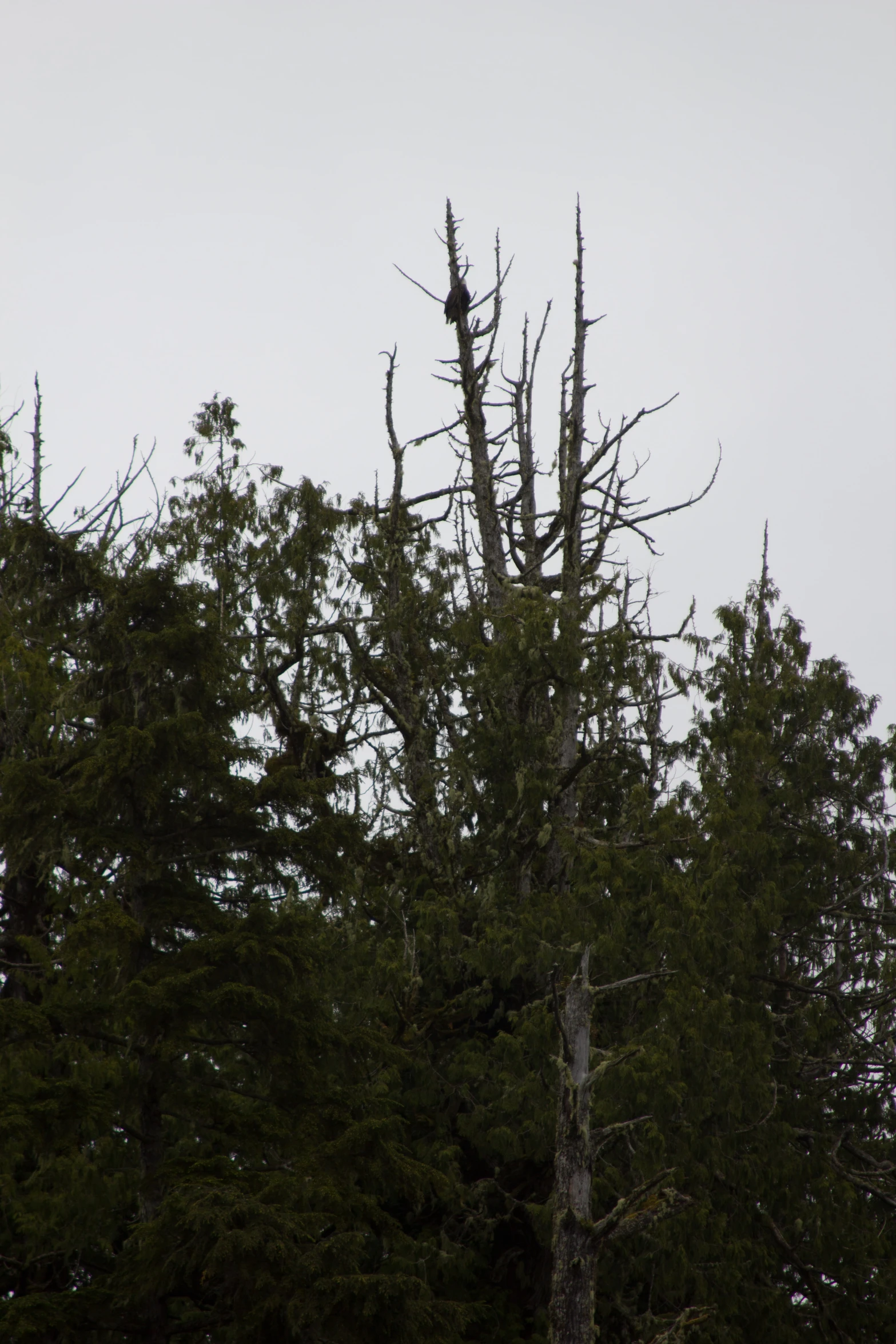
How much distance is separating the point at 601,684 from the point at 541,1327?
623 cm

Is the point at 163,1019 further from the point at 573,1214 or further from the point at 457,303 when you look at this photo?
the point at 457,303

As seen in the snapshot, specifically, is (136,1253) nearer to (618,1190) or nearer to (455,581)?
(618,1190)

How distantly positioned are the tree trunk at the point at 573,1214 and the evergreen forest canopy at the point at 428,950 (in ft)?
0.10

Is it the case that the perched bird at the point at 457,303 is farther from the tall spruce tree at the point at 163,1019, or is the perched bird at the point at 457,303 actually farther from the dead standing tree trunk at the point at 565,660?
the tall spruce tree at the point at 163,1019

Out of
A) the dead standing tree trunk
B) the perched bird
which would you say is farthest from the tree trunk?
the perched bird

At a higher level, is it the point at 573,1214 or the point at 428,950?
the point at 428,950

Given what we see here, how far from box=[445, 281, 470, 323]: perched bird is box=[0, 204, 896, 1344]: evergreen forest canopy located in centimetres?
63

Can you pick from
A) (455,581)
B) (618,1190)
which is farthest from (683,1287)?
(455,581)

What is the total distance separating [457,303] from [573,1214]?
1362cm

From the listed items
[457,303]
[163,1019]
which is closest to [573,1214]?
[163,1019]

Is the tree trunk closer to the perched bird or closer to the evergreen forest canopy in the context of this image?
the evergreen forest canopy

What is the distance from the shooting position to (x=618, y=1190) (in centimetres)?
1158

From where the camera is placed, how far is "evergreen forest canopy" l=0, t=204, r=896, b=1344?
799cm

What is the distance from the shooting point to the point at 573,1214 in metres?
8.91
